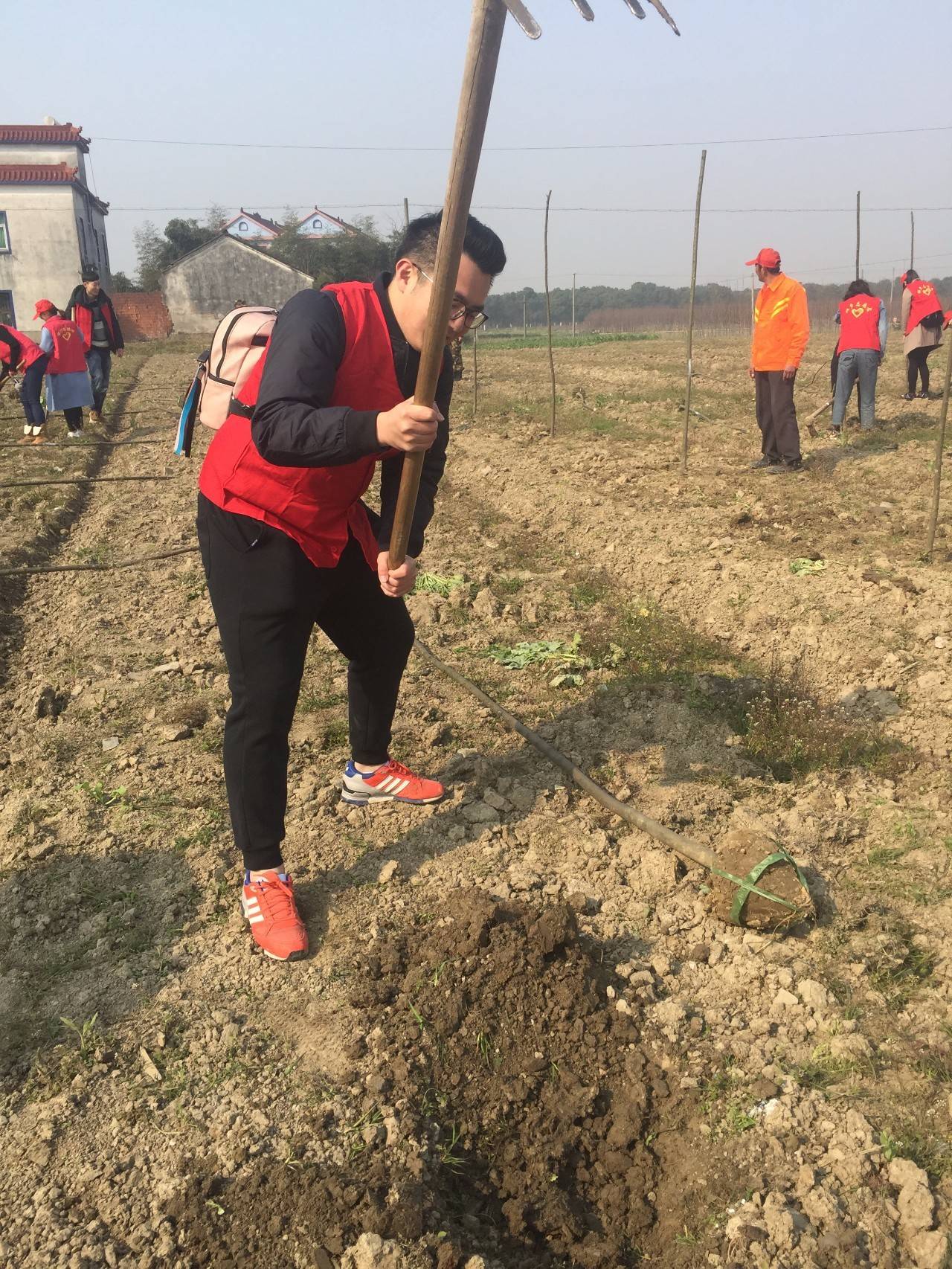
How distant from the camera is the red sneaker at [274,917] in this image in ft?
8.56

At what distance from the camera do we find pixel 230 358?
7.64 ft

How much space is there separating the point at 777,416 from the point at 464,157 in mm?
7108

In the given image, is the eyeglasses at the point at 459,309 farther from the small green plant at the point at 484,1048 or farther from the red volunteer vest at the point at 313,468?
the small green plant at the point at 484,1048

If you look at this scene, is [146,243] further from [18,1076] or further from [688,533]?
[18,1076]

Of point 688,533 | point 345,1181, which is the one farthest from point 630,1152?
point 688,533

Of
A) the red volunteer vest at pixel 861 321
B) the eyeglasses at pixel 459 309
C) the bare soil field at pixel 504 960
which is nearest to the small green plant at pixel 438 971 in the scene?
the bare soil field at pixel 504 960

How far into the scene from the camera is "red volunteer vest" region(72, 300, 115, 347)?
11.4 meters

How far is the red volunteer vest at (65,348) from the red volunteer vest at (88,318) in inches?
24.4

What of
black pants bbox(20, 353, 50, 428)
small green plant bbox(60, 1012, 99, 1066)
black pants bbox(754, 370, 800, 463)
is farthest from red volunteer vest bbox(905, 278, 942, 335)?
small green plant bbox(60, 1012, 99, 1066)

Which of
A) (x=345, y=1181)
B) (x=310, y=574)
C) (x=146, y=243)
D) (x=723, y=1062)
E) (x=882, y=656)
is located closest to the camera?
(x=345, y=1181)

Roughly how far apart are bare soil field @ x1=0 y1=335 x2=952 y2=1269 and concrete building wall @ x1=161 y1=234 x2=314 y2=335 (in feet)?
146

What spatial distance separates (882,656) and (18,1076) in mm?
3863

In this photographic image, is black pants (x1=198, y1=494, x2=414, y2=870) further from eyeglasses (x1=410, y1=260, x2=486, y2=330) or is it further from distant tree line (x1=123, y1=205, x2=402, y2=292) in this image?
distant tree line (x1=123, y1=205, x2=402, y2=292)

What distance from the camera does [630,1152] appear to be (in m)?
2.18
